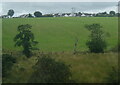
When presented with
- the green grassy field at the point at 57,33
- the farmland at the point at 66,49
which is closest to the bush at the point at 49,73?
the farmland at the point at 66,49

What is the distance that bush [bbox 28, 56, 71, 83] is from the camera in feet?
123

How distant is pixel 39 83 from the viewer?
37.0 metres

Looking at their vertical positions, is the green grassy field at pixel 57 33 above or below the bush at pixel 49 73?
above

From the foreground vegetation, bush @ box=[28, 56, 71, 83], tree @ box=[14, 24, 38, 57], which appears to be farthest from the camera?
tree @ box=[14, 24, 38, 57]

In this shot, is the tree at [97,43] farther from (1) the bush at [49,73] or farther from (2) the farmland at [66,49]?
(1) the bush at [49,73]

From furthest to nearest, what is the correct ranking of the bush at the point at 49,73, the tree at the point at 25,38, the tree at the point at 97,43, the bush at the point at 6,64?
the tree at the point at 97,43, the tree at the point at 25,38, the bush at the point at 6,64, the bush at the point at 49,73

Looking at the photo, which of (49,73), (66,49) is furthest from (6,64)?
(66,49)

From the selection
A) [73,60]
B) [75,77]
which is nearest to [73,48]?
[73,60]

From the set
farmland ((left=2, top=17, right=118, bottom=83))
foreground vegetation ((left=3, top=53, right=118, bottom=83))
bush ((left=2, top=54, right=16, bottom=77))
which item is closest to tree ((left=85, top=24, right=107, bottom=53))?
farmland ((left=2, top=17, right=118, bottom=83))

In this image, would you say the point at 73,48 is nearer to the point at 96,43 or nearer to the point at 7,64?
the point at 96,43

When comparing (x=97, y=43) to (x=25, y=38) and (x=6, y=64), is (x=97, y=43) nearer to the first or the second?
(x=25, y=38)

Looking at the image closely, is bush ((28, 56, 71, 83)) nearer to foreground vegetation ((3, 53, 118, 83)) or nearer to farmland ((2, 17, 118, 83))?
foreground vegetation ((3, 53, 118, 83))

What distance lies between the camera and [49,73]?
124ft

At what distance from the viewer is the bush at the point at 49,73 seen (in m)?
37.6
